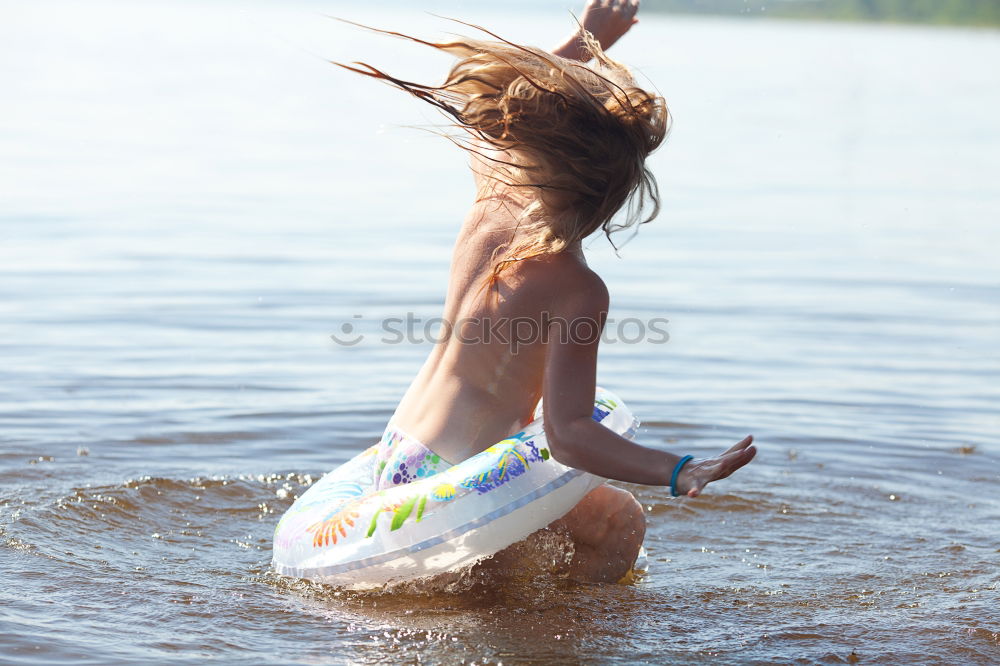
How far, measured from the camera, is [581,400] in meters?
3.56

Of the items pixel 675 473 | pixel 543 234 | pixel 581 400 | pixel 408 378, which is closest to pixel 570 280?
pixel 543 234

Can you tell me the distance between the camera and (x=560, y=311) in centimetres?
361

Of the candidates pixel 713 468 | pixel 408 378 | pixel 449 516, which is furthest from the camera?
pixel 408 378

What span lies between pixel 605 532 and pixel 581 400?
0.79 m

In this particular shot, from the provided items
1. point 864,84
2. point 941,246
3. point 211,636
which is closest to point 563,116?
point 211,636

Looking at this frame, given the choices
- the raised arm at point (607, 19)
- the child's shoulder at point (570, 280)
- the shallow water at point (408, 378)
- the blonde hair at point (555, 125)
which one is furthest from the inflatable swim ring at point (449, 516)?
the raised arm at point (607, 19)

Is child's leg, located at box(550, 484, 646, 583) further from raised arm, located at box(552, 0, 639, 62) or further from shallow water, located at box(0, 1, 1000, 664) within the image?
raised arm, located at box(552, 0, 639, 62)

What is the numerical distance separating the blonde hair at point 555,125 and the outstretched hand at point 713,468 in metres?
0.74

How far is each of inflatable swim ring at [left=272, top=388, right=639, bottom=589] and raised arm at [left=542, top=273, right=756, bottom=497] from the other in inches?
9.1

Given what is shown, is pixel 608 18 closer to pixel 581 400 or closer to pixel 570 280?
pixel 570 280

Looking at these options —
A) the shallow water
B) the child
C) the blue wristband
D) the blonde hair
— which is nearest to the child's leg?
the shallow water

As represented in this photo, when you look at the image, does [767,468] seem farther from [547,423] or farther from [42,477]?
[42,477]

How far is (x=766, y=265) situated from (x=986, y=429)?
4.63m

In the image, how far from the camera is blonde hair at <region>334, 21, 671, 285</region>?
3529 mm
